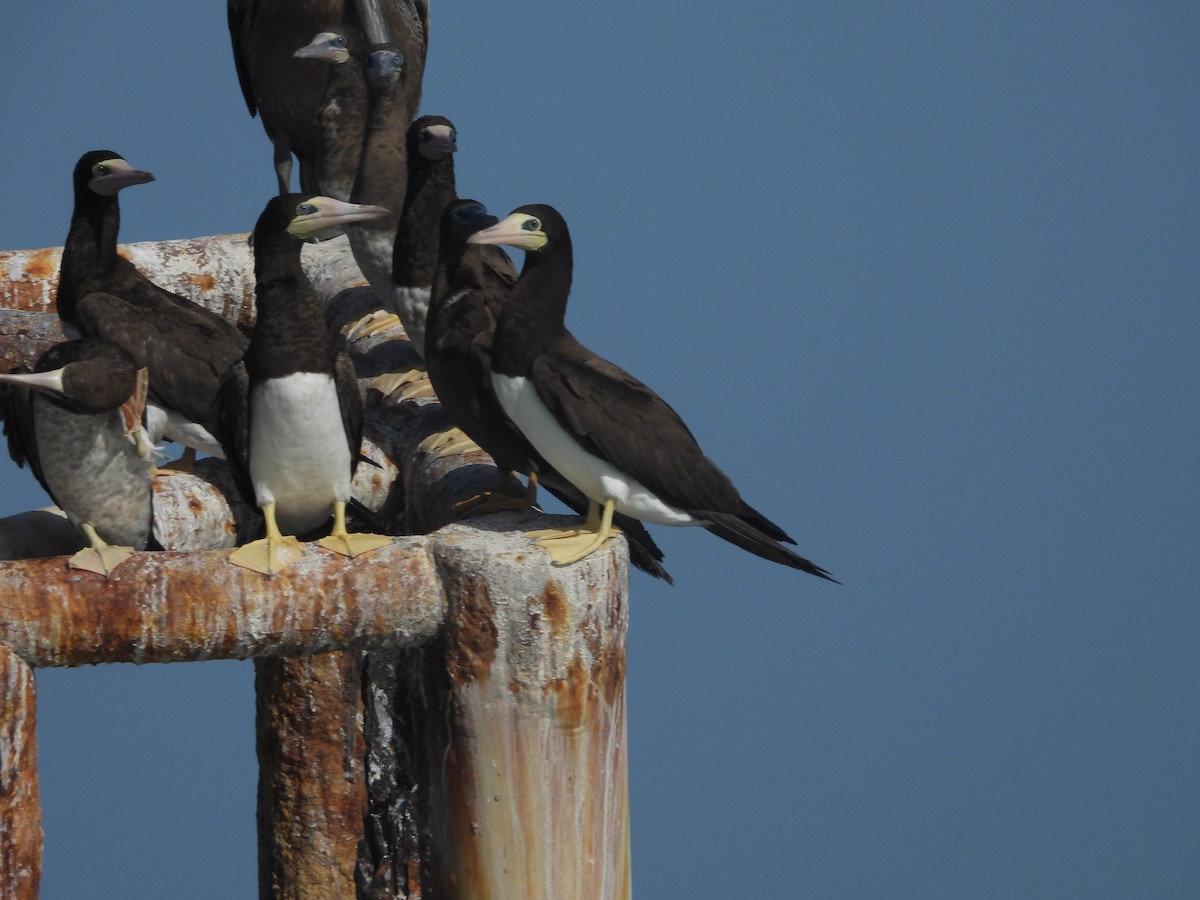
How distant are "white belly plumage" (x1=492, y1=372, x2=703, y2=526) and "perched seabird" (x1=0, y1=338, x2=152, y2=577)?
1064 mm

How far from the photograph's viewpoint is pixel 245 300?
8.96 m

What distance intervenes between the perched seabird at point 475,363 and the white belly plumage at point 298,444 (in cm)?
50

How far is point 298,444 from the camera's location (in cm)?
589

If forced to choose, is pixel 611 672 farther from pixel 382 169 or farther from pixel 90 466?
pixel 382 169

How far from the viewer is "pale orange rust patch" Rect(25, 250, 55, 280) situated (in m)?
8.89

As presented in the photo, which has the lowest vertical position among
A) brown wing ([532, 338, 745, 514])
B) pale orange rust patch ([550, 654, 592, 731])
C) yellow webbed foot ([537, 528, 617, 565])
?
pale orange rust patch ([550, 654, 592, 731])

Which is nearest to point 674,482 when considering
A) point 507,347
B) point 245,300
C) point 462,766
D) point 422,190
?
point 507,347

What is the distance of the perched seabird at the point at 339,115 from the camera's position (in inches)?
362

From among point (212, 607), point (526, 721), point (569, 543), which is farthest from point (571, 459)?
point (212, 607)

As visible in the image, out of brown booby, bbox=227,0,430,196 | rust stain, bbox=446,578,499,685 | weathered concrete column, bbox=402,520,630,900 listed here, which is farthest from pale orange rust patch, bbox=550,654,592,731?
brown booby, bbox=227,0,430,196

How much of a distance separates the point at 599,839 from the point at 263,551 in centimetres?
125

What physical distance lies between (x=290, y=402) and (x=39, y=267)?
3.52m

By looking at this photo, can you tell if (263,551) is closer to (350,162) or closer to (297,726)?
(297,726)

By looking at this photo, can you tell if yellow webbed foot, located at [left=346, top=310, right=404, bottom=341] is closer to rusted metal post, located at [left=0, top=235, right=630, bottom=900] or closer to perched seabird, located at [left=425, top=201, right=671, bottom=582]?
perched seabird, located at [left=425, top=201, right=671, bottom=582]
